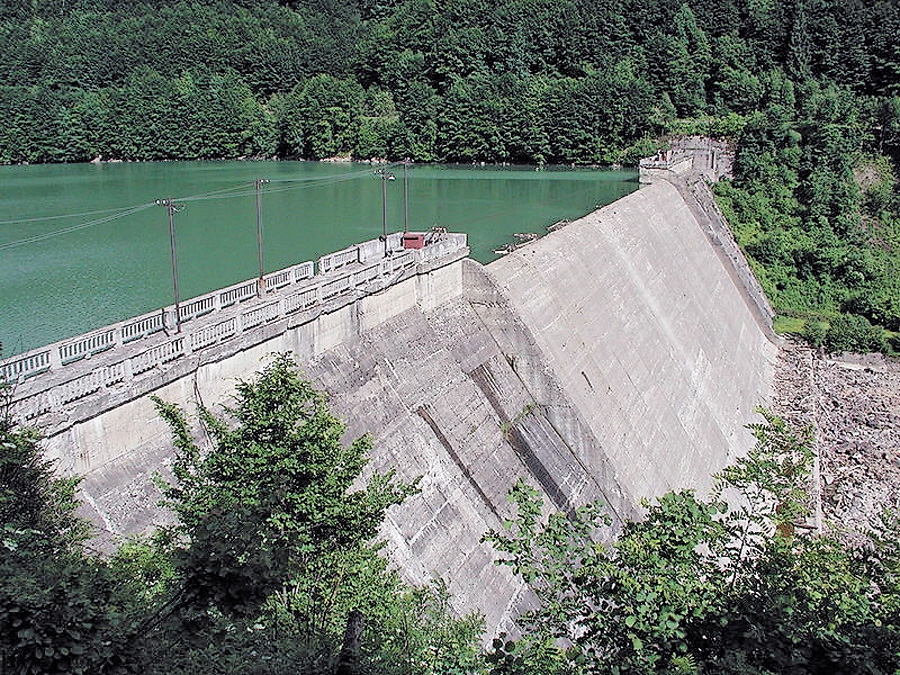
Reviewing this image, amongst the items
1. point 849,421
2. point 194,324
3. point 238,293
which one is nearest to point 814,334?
point 849,421

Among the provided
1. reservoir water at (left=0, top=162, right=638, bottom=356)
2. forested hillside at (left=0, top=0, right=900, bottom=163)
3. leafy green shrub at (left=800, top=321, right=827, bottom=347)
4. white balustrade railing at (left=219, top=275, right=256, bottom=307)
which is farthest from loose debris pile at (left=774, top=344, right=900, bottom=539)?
forested hillside at (left=0, top=0, right=900, bottom=163)

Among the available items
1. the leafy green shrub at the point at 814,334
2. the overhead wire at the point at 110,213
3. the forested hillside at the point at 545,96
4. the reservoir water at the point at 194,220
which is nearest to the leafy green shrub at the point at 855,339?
the leafy green shrub at the point at 814,334

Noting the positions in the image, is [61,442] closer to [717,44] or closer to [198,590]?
[198,590]

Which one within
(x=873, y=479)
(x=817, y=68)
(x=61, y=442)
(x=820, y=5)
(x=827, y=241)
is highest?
(x=820, y=5)

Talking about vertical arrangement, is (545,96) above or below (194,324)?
above

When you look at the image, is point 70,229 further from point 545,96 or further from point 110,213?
point 545,96

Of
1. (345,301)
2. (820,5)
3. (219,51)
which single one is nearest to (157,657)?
(345,301)

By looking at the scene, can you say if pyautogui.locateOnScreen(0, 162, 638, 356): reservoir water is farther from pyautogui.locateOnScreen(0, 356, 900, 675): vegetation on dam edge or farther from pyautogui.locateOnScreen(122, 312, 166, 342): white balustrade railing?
pyautogui.locateOnScreen(0, 356, 900, 675): vegetation on dam edge

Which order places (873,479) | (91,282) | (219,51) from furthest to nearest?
(219,51), (91,282), (873,479)
